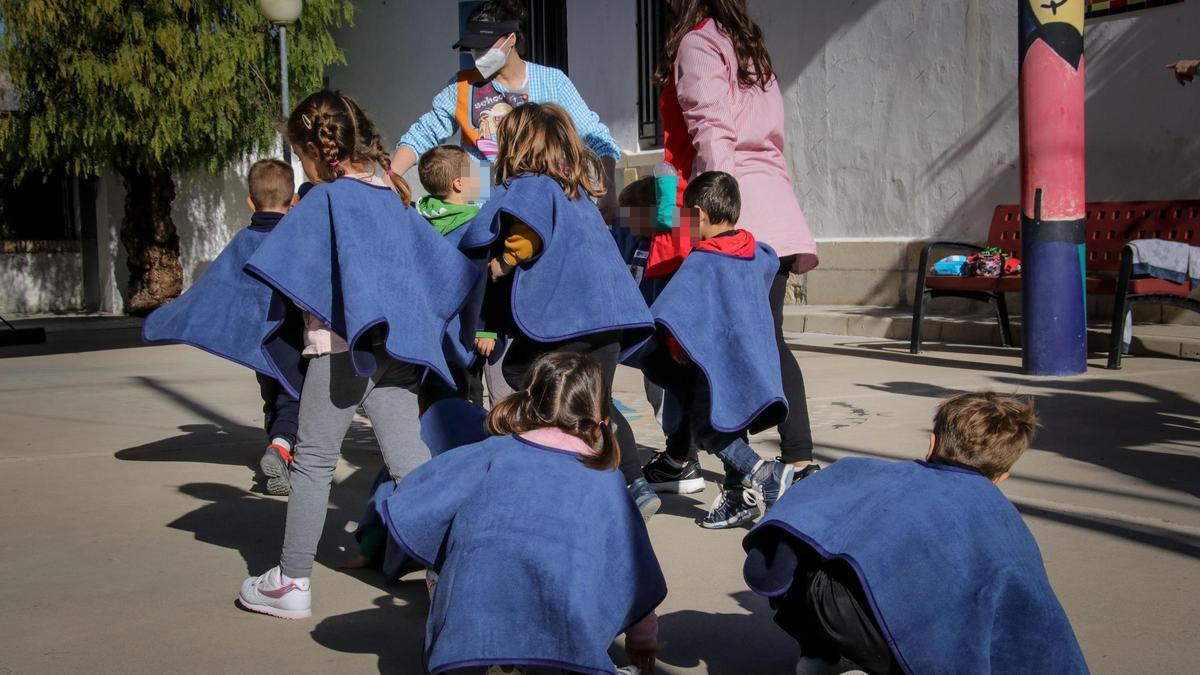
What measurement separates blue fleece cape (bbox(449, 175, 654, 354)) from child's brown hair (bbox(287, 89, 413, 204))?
0.39m

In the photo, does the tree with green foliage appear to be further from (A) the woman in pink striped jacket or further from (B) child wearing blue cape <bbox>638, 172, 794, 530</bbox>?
(B) child wearing blue cape <bbox>638, 172, 794, 530</bbox>

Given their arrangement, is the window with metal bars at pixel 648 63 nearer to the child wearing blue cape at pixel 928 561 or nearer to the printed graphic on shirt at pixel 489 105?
the printed graphic on shirt at pixel 489 105

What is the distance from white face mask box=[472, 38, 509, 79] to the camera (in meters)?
5.20

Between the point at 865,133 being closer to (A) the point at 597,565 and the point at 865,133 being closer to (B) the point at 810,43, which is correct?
(B) the point at 810,43

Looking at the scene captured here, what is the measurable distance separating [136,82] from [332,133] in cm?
1178

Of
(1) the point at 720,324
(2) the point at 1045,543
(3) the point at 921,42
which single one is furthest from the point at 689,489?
(3) the point at 921,42

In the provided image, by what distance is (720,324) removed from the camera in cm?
431

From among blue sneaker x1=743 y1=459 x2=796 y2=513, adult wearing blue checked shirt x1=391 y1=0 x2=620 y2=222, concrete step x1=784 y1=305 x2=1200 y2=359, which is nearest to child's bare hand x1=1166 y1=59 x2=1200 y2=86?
concrete step x1=784 y1=305 x2=1200 y2=359

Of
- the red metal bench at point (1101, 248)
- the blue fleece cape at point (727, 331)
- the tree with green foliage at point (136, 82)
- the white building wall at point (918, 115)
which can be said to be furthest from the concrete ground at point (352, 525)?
the tree with green foliage at point (136, 82)

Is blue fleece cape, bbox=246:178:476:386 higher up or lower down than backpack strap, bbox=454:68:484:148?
lower down

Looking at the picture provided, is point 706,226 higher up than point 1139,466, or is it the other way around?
point 706,226

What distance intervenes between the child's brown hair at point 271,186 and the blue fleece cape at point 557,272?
5.78 ft

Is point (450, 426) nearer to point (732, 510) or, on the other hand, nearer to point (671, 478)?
point (732, 510)

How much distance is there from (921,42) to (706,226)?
7.77 m
